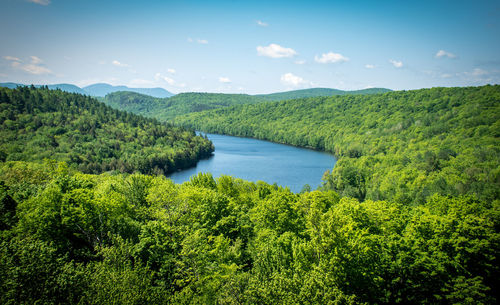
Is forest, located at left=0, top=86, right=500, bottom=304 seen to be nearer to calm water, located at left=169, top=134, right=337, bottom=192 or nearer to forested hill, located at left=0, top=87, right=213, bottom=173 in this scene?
calm water, located at left=169, top=134, right=337, bottom=192

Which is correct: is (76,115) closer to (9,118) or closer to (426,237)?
(9,118)

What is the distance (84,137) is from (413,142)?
109 m

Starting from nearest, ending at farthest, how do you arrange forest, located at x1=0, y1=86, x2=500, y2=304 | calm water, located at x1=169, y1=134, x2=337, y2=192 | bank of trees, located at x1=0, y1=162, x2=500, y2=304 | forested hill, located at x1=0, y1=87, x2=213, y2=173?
bank of trees, located at x1=0, y1=162, x2=500, y2=304, forest, located at x1=0, y1=86, x2=500, y2=304, forested hill, located at x1=0, y1=87, x2=213, y2=173, calm water, located at x1=169, y1=134, x2=337, y2=192

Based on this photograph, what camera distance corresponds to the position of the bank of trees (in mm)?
12555

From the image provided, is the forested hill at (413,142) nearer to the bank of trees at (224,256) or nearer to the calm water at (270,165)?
the calm water at (270,165)

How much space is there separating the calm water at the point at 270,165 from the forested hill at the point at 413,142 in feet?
27.7

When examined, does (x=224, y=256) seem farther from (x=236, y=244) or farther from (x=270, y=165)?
Result: (x=270, y=165)

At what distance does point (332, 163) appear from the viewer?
106750 mm

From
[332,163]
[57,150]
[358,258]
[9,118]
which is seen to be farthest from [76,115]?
A: [358,258]

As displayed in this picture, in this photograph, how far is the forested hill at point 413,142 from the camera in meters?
53.3

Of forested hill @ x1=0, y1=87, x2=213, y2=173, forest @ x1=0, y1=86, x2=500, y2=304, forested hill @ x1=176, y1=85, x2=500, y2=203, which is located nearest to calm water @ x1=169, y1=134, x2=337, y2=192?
forested hill @ x1=176, y1=85, x2=500, y2=203

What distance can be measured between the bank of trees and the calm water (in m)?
54.5

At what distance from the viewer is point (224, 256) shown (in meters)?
18.2

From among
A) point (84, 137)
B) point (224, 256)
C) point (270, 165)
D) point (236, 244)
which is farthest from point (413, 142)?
point (84, 137)
